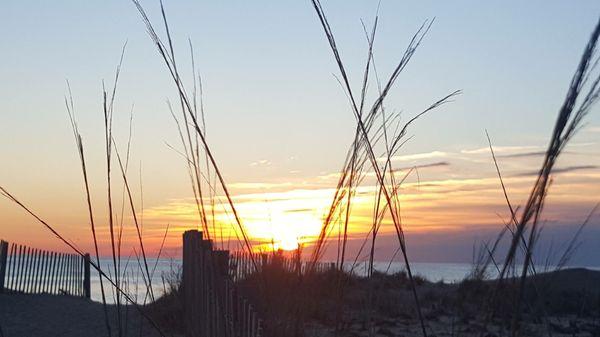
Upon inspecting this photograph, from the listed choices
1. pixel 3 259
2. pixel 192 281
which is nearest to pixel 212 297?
pixel 192 281

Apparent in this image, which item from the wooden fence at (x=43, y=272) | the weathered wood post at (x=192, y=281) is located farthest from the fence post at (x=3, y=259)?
the weathered wood post at (x=192, y=281)

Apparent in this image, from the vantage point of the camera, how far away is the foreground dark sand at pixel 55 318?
9613 mm

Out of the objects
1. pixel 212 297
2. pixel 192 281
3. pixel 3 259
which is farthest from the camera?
pixel 3 259

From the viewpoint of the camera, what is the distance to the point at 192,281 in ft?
20.3

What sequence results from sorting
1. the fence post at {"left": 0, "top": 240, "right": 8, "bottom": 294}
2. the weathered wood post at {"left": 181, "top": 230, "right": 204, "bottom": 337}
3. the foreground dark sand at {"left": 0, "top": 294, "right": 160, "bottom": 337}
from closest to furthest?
the weathered wood post at {"left": 181, "top": 230, "right": 204, "bottom": 337} < the foreground dark sand at {"left": 0, "top": 294, "right": 160, "bottom": 337} < the fence post at {"left": 0, "top": 240, "right": 8, "bottom": 294}

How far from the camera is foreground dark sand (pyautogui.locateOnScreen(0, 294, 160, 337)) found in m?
9.61

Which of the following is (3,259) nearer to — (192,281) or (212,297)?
(192,281)

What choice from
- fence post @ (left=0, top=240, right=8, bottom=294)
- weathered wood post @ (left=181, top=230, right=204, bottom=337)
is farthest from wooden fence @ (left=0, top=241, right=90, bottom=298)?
weathered wood post @ (left=181, top=230, right=204, bottom=337)

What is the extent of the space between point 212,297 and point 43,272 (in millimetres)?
12454

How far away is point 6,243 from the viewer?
1460cm

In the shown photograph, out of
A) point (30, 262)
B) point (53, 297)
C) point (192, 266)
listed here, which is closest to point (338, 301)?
point (192, 266)

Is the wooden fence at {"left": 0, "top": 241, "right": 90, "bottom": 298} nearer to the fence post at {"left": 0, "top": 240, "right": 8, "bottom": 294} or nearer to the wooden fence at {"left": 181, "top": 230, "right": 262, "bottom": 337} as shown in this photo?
the fence post at {"left": 0, "top": 240, "right": 8, "bottom": 294}

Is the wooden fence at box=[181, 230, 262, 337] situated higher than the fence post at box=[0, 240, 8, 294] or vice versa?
the fence post at box=[0, 240, 8, 294]

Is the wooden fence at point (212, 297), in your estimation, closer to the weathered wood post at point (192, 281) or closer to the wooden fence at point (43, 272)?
the weathered wood post at point (192, 281)
